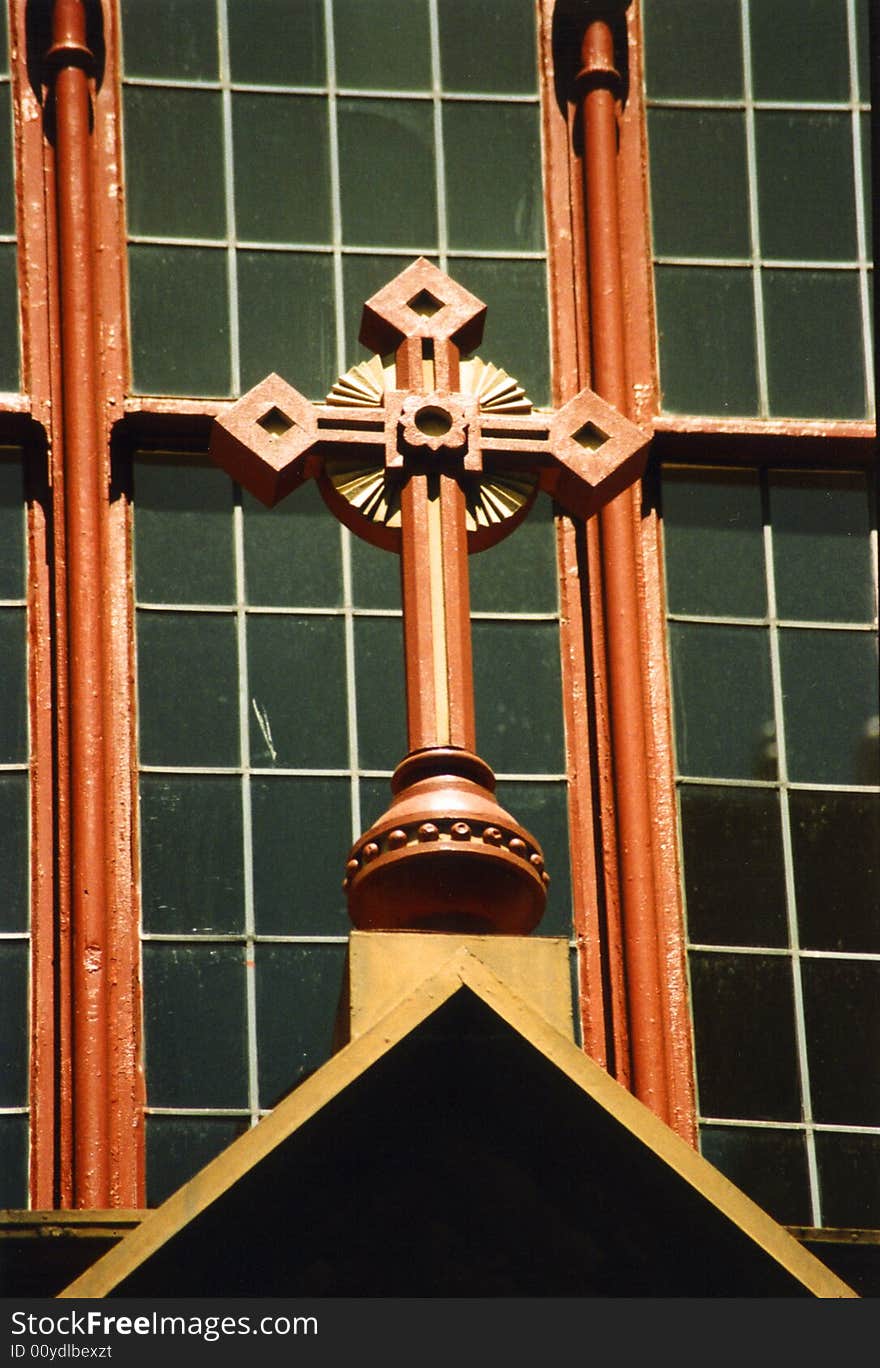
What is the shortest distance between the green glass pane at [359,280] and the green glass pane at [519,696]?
1.16m

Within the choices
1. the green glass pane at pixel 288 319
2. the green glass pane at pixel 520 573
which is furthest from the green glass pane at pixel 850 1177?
the green glass pane at pixel 288 319

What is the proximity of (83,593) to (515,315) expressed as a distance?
6.22ft

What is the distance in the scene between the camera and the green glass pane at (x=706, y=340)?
54.4ft

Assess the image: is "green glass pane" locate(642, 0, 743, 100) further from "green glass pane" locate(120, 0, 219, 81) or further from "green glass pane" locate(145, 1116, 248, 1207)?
"green glass pane" locate(145, 1116, 248, 1207)

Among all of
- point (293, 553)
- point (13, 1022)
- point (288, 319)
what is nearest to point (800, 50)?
point (288, 319)

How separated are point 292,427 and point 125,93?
337cm

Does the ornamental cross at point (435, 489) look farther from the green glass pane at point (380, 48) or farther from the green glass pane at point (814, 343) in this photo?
the green glass pane at point (380, 48)

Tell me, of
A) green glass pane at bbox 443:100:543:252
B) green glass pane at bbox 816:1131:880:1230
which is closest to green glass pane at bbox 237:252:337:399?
green glass pane at bbox 443:100:543:252

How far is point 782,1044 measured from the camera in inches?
602

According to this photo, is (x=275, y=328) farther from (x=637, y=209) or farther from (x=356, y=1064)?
(x=356, y=1064)

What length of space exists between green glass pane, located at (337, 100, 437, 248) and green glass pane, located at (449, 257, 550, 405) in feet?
0.67

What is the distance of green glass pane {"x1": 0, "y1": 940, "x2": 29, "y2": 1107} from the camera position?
1493 cm
